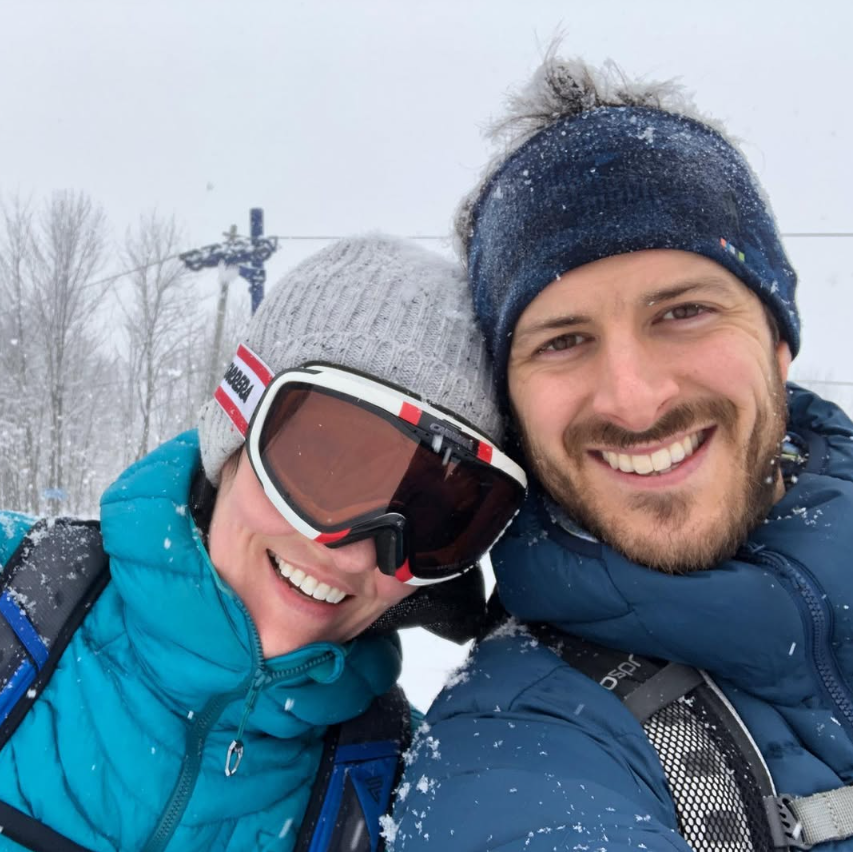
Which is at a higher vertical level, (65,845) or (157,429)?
(65,845)

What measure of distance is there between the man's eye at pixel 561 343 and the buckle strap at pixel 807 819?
92 cm

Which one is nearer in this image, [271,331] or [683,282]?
[683,282]

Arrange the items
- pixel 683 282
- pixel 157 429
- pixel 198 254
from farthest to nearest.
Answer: pixel 157 429
pixel 198 254
pixel 683 282

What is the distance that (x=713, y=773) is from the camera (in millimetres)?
1090

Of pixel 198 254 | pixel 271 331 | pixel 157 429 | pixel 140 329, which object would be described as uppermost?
pixel 271 331

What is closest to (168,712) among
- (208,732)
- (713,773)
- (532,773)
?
(208,732)

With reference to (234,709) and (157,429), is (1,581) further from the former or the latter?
(157,429)

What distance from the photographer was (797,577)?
4.09 feet

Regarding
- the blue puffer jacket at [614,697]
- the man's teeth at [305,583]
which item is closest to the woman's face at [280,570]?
the man's teeth at [305,583]

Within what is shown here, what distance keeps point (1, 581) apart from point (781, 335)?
188 cm

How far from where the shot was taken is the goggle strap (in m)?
1.54

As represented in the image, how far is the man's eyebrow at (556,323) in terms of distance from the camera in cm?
138

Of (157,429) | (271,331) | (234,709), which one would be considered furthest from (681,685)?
(157,429)

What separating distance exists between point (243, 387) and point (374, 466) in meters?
0.39
